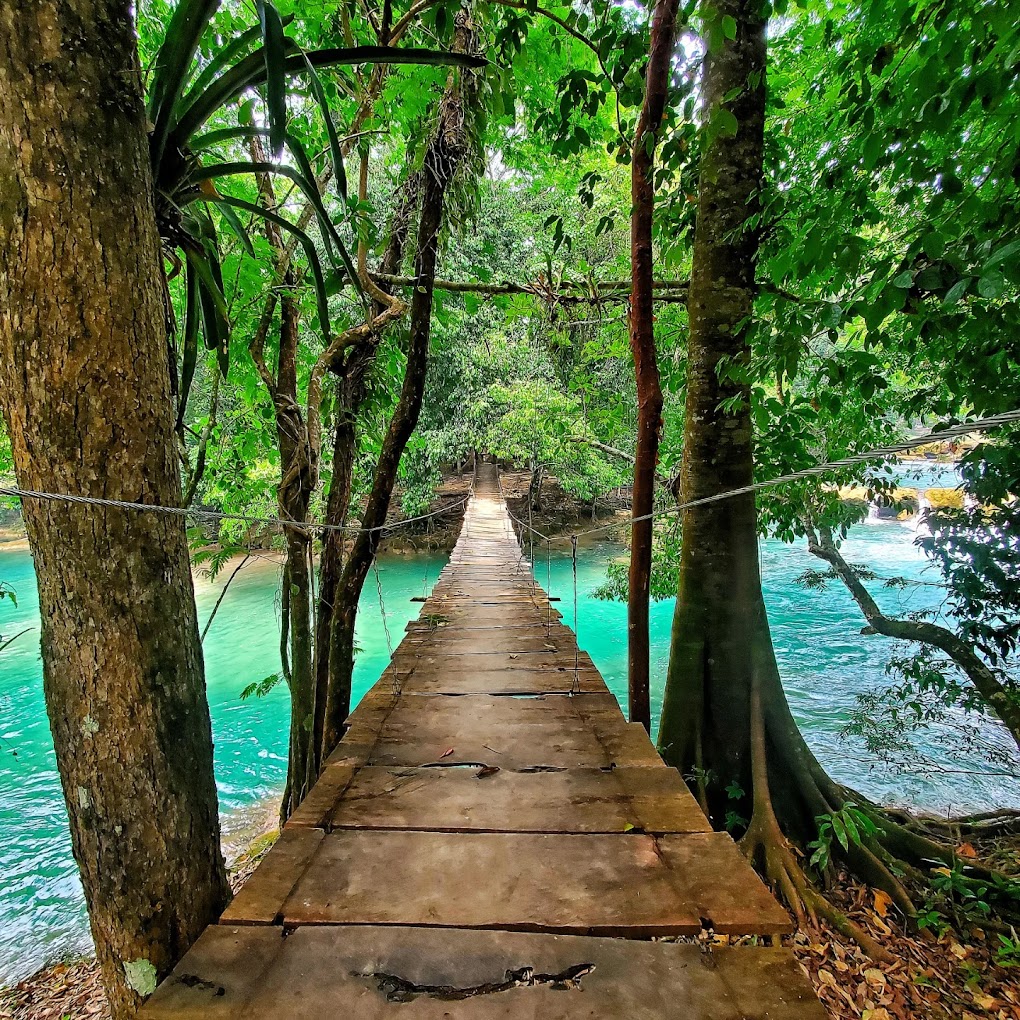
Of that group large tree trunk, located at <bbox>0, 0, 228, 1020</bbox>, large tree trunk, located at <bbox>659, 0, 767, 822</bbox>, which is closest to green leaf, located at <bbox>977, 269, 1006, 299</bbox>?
large tree trunk, located at <bbox>659, 0, 767, 822</bbox>

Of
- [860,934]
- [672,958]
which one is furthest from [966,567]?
[672,958]

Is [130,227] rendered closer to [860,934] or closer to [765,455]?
[765,455]

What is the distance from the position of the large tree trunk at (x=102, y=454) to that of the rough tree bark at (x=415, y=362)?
1.33 m

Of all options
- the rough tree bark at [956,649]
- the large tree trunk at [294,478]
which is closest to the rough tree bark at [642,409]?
the large tree trunk at [294,478]

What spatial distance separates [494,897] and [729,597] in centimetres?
171

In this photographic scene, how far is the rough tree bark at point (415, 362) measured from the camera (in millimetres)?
2072

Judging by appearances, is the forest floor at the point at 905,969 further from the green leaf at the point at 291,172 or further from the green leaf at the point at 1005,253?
the green leaf at the point at 291,172

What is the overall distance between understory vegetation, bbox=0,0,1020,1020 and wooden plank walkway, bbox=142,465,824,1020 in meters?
0.15

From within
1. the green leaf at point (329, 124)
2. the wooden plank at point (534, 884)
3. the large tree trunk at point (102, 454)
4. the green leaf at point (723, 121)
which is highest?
the green leaf at point (723, 121)

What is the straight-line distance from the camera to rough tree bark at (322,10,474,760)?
2.07 metres

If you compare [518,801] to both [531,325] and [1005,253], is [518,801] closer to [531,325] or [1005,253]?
[1005,253]

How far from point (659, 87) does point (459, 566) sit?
3.78m

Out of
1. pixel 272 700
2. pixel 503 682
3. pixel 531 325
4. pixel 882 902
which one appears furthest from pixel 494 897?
pixel 272 700

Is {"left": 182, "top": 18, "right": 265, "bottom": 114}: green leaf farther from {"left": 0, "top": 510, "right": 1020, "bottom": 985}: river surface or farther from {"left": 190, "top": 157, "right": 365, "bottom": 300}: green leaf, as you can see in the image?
{"left": 0, "top": 510, "right": 1020, "bottom": 985}: river surface
